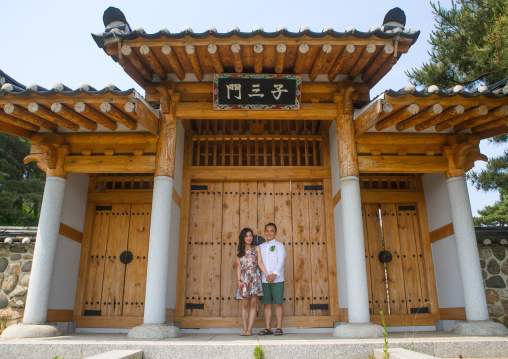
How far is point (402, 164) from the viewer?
18.9ft

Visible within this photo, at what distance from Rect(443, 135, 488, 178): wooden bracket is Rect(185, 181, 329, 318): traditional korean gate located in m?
2.07

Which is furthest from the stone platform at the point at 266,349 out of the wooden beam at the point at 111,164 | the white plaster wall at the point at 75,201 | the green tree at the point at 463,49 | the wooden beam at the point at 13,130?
the green tree at the point at 463,49

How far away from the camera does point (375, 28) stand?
4949 millimetres

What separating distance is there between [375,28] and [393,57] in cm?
53

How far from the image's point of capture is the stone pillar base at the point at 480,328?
4848 mm

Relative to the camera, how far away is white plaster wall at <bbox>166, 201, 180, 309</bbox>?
18.3ft

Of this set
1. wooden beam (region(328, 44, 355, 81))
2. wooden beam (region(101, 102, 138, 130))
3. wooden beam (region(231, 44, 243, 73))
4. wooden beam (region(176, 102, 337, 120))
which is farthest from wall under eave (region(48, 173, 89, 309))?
wooden beam (region(328, 44, 355, 81))

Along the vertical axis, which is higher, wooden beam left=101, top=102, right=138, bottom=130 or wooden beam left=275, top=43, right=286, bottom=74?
wooden beam left=275, top=43, right=286, bottom=74

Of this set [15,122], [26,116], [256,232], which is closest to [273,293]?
[256,232]

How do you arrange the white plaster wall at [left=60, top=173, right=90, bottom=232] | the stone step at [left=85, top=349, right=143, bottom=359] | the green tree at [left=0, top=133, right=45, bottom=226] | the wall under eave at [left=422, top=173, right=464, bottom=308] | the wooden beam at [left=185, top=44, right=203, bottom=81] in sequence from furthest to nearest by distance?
the green tree at [left=0, top=133, right=45, bottom=226] < the white plaster wall at [left=60, top=173, right=90, bottom=232] < the wall under eave at [left=422, top=173, right=464, bottom=308] < the wooden beam at [left=185, top=44, right=203, bottom=81] < the stone step at [left=85, top=349, right=143, bottom=359]

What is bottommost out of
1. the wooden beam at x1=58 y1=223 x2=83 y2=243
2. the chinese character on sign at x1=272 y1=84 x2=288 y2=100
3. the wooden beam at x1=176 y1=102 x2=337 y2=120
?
the wooden beam at x1=58 y1=223 x2=83 y2=243

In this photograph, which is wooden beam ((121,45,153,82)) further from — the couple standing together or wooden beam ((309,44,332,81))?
the couple standing together

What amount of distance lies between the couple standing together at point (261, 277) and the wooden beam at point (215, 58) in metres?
2.46

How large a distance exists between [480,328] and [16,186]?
17815 millimetres
